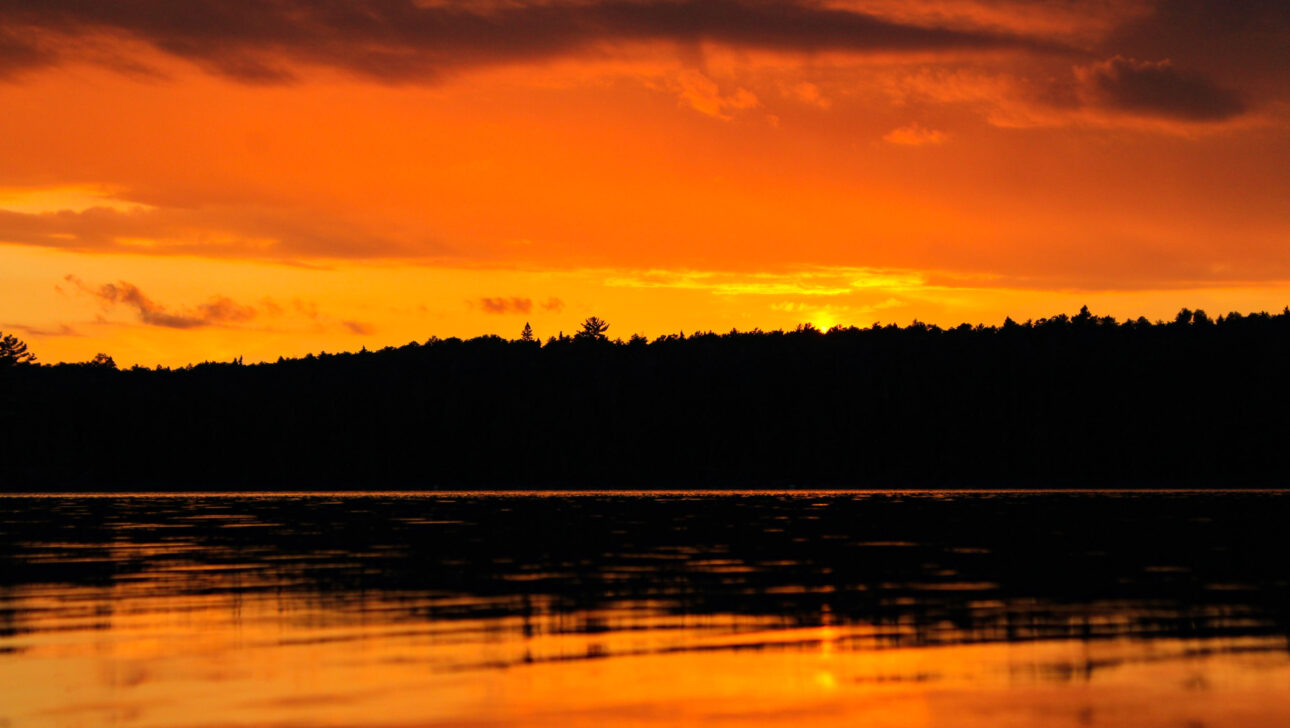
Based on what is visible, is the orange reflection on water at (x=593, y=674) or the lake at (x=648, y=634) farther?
the lake at (x=648, y=634)

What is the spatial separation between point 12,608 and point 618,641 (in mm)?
13462

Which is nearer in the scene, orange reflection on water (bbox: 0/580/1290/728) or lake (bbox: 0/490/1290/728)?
orange reflection on water (bbox: 0/580/1290/728)

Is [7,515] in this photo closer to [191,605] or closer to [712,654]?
[191,605]

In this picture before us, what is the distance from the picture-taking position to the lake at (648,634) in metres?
20.3

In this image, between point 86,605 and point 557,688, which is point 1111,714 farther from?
point 86,605

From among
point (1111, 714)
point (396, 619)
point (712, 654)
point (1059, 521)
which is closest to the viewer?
point (1111, 714)

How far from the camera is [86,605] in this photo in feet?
107

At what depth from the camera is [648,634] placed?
27.5 metres

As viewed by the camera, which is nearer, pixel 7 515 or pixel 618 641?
pixel 618 641

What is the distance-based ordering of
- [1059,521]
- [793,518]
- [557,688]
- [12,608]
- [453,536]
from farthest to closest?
[793,518]
[1059,521]
[453,536]
[12,608]
[557,688]

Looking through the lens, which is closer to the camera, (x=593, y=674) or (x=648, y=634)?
(x=593, y=674)

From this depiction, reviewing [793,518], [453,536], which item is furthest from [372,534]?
[793,518]

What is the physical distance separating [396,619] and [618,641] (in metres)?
5.22

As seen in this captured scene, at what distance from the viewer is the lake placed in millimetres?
20312
